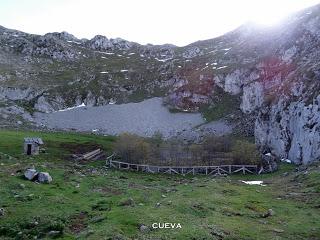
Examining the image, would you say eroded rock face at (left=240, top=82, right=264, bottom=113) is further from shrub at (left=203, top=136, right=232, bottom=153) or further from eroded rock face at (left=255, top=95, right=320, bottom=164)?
shrub at (left=203, top=136, right=232, bottom=153)

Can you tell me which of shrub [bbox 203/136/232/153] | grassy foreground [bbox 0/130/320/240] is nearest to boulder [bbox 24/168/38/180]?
grassy foreground [bbox 0/130/320/240]

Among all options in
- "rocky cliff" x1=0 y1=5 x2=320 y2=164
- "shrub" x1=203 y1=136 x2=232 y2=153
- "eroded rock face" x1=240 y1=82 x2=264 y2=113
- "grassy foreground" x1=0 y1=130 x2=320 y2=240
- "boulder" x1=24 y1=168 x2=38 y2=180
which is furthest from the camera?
"eroded rock face" x1=240 y1=82 x2=264 y2=113

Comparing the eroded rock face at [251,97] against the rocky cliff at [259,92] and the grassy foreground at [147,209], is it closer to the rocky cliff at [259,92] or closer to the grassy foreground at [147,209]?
the rocky cliff at [259,92]

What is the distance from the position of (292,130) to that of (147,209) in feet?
194


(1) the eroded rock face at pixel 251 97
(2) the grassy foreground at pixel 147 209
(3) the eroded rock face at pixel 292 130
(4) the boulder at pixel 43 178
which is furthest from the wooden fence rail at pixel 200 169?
(1) the eroded rock face at pixel 251 97

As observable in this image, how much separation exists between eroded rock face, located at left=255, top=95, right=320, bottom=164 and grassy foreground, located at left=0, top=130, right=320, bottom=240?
20.2 m

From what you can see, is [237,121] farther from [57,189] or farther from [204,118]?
[57,189]

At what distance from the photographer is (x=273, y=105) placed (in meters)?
102

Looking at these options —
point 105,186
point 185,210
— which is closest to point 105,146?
point 105,186

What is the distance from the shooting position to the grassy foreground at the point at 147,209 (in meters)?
28.9

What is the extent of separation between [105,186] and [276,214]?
2184cm

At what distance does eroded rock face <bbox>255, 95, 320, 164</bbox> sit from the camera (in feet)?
244

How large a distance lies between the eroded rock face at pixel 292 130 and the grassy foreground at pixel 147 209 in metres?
20.2

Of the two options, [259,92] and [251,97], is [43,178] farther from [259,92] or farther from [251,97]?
[251,97]
